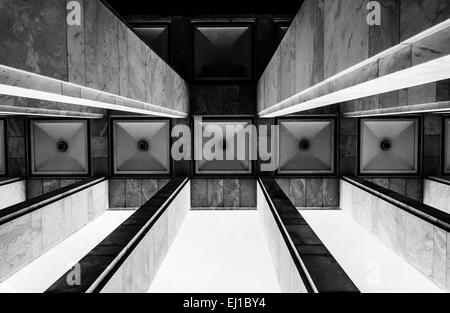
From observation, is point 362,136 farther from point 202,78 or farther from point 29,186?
point 29,186

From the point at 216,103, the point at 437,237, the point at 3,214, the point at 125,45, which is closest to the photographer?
the point at 125,45

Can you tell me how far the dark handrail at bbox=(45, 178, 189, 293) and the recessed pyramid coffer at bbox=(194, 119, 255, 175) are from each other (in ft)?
13.4

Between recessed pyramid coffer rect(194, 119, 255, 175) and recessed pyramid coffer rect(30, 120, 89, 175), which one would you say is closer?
recessed pyramid coffer rect(194, 119, 255, 175)

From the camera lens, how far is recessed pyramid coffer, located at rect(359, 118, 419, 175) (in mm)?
10789

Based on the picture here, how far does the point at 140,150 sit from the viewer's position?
1109 centimetres

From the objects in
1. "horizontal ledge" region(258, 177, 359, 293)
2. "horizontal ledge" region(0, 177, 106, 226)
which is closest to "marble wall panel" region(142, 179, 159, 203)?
"horizontal ledge" region(0, 177, 106, 226)

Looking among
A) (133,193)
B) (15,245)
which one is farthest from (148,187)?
(15,245)

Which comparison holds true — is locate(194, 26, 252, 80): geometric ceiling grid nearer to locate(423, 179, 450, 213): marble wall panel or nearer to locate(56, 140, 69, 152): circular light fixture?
locate(56, 140, 69, 152): circular light fixture

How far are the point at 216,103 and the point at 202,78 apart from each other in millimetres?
978

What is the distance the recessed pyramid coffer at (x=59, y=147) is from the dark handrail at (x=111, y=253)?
215 inches

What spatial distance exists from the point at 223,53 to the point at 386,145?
648 cm

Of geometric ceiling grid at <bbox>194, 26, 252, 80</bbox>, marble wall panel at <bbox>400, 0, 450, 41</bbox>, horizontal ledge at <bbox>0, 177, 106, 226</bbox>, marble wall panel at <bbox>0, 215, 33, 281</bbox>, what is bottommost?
marble wall panel at <bbox>0, 215, 33, 281</bbox>

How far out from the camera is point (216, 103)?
10.6m
